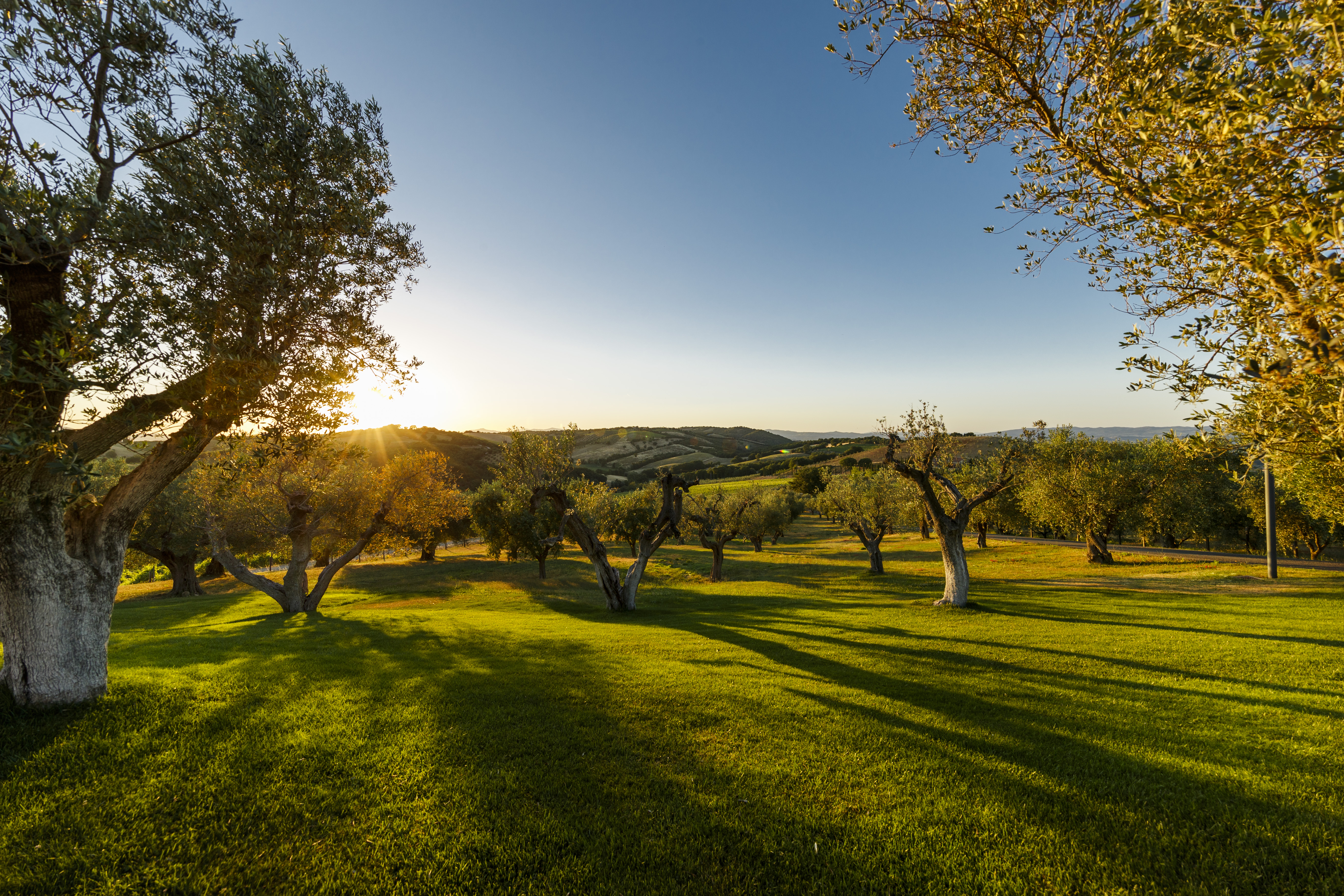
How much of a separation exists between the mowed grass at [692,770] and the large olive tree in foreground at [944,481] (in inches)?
278

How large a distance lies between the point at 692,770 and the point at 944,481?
19675 mm

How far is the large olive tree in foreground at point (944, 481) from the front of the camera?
22125 millimetres

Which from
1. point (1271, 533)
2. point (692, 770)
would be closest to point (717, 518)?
point (1271, 533)

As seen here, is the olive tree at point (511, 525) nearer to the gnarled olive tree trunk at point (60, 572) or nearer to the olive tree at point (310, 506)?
the olive tree at point (310, 506)

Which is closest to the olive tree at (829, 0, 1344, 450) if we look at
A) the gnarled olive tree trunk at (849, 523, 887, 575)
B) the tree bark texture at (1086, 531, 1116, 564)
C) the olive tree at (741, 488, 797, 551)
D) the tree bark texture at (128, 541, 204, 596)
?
the gnarled olive tree trunk at (849, 523, 887, 575)

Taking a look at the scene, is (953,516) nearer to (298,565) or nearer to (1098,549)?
(1098,549)

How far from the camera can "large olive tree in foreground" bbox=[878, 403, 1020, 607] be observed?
22125 mm

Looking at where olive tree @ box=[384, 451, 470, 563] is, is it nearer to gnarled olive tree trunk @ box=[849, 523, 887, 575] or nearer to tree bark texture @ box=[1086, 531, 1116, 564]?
gnarled olive tree trunk @ box=[849, 523, 887, 575]

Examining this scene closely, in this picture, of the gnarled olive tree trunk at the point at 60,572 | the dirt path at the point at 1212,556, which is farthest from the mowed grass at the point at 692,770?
the dirt path at the point at 1212,556

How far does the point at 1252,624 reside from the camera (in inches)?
667

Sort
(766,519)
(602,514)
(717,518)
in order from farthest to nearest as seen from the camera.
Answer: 1. (766,519)
2. (717,518)
3. (602,514)

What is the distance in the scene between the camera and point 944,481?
22.1 meters

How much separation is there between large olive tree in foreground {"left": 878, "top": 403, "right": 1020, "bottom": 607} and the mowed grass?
23.2ft

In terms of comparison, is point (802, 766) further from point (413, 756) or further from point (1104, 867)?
point (413, 756)
